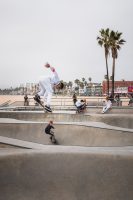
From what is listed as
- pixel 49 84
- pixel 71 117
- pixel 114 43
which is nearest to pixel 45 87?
pixel 49 84

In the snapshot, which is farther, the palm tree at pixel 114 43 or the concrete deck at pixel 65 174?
the palm tree at pixel 114 43

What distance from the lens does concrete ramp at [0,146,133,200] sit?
246 inches

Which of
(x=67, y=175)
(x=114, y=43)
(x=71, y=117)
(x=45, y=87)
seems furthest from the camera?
(x=114, y=43)

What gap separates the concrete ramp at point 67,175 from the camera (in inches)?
246

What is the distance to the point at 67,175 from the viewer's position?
642cm

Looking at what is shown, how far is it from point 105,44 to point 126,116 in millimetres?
28703

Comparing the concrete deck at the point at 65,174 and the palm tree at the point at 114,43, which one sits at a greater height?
the palm tree at the point at 114,43

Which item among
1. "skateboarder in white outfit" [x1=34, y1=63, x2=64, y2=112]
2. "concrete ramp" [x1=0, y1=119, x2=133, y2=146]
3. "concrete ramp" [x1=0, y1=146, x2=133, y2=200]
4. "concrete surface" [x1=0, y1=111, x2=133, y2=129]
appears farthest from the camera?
"concrete surface" [x1=0, y1=111, x2=133, y2=129]

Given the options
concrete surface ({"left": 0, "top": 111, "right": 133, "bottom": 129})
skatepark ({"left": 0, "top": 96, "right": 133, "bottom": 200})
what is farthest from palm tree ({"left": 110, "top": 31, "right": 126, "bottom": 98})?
skatepark ({"left": 0, "top": 96, "right": 133, "bottom": 200})

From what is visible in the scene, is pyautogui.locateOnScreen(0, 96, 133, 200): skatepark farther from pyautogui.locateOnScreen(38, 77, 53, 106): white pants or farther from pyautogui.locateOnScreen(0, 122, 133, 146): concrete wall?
pyautogui.locateOnScreen(0, 122, 133, 146): concrete wall

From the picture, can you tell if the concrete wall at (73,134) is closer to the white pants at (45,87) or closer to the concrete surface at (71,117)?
the white pants at (45,87)

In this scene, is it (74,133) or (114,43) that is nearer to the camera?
(74,133)

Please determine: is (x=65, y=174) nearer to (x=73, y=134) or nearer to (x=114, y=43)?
(x=73, y=134)

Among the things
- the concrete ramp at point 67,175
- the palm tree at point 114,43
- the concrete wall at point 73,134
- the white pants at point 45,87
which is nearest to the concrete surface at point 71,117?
the concrete wall at point 73,134
